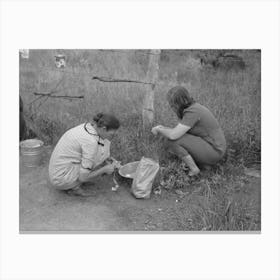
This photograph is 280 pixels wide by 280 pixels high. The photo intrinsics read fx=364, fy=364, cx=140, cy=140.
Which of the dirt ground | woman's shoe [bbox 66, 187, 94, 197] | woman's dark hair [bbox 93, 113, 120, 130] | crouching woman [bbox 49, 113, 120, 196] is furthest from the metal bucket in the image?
woman's dark hair [bbox 93, 113, 120, 130]

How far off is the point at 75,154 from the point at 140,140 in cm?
83

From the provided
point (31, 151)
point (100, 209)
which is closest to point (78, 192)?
point (100, 209)

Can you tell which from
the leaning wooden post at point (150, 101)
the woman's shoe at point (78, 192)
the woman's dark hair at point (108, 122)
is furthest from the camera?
the leaning wooden post at point (150, 101)

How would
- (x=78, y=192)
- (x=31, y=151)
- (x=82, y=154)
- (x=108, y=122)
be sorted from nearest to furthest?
(x=108, y=122), (x=82, y=154), (x=78, y=192), (x=31, y=151)

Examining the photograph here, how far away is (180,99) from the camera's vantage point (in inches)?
155

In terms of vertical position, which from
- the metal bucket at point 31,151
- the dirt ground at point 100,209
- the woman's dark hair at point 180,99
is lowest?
the dirt ground at point 100,209

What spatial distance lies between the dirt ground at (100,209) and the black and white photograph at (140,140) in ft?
0.03

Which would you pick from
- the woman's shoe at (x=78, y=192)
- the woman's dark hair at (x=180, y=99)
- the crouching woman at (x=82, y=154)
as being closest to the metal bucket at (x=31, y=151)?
the crouching woman at (x=82, y=154)

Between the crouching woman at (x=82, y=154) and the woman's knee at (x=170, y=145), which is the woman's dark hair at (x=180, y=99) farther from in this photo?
the crouching woman at (x=82, y=154)

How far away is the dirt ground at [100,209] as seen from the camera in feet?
11.9

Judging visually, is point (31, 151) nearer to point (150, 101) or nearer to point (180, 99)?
point (150, 101)

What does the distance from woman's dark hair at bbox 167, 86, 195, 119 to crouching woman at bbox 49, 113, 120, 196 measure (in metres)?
0.75
